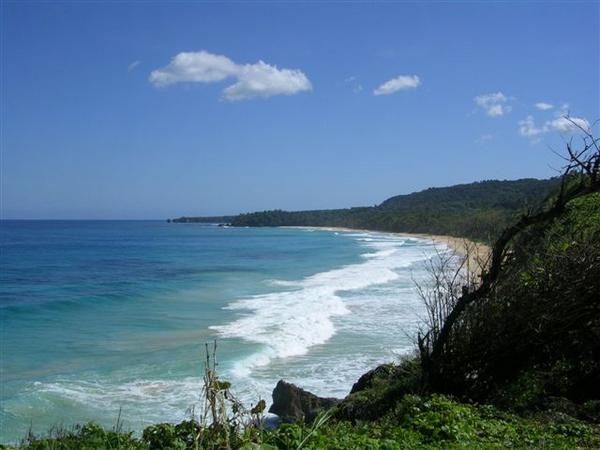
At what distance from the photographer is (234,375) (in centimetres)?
1581

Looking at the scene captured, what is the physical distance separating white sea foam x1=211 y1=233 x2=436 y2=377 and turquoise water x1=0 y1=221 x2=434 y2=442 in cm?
5

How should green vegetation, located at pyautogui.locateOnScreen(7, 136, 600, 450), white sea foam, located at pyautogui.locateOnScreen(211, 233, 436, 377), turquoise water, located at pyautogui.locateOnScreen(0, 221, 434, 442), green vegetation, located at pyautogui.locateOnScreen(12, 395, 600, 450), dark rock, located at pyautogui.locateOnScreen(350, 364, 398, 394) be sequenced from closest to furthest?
1. green vegetation, located at pyautogui.locateOnScreen(12, 395, 600, 450)
2. green vegetation, located at pyautogui.locateOnScreen(7, 136, 600, 450)
3. dark rock, located at pyautogui.locateOnScreen(350, 364, 398, 394)
4. turquoise water, located at pyautogui.locateOnScreen(0, 221, 434, 442)
5. white sea foam, located at pyautogui.locateOnScreen(211, 233, 436, 377)

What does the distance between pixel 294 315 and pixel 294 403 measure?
12783mm

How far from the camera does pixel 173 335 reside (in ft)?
71.2

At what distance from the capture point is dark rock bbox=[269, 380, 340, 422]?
11.6 meters

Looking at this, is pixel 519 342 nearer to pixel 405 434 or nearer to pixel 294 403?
pixel 405 434

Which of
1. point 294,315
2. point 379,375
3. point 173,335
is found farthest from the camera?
point 294,315

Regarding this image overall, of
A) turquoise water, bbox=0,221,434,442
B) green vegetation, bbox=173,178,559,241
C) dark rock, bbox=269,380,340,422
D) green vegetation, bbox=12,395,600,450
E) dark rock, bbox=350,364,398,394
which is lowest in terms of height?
turquoise water, bbox=0,221,434,442

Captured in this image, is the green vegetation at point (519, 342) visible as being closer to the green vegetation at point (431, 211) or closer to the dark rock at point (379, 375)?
the dark rock at point (379, 375)

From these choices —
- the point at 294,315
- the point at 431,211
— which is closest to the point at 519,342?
the point at 294,315

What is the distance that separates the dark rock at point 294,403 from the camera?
38.2 feet

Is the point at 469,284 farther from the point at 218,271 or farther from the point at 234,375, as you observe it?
the point at 218,271

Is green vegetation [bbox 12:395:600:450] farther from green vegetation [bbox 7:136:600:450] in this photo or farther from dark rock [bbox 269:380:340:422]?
dark rock [bbox 269:380:340:422]

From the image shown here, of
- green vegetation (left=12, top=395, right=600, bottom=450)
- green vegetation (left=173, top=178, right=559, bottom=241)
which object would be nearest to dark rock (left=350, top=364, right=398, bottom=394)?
green vegetation (left=12, top=395, right=600, bottom=450)
